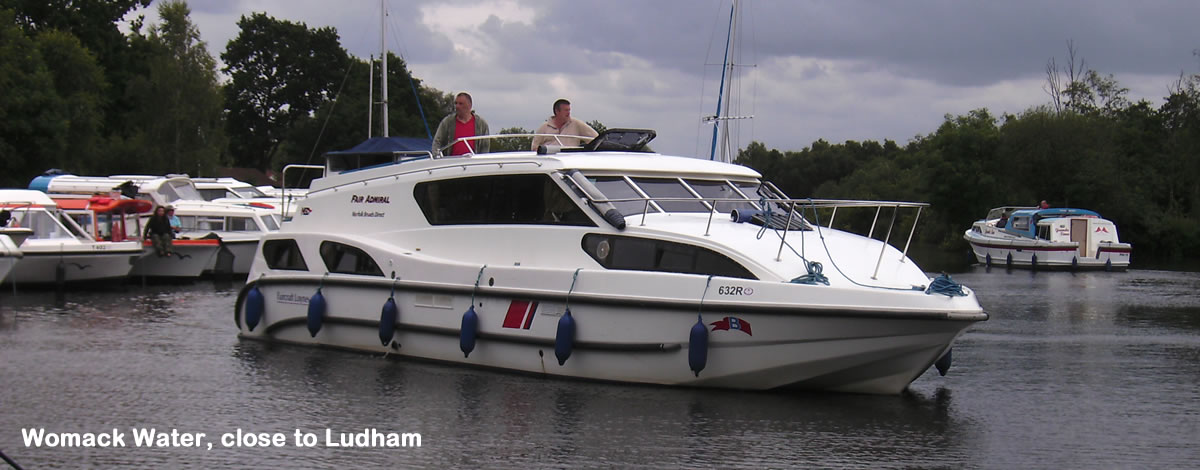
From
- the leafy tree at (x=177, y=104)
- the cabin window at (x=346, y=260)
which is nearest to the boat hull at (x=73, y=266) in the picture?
the cabin window at (x=346, y=260)

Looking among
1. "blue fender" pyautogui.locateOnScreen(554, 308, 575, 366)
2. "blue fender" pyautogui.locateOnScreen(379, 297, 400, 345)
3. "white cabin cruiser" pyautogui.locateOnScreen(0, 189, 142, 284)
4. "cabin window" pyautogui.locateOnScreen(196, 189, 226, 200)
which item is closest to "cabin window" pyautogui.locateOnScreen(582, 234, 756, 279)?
"blue fender" pyautogui.locateOnScreen(554, 308, 575, 366)

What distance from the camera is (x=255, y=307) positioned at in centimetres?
1445

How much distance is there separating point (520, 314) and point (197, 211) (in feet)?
63.4

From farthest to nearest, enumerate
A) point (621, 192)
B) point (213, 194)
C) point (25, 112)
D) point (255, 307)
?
point (25, 112) < point (213, 194) < point (255, 307) < point (621, 192)

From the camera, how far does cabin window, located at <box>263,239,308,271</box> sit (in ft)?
46.1

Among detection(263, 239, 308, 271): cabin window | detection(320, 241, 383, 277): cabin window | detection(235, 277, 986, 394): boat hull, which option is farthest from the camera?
detection(263, 239, 308, 271): cabin window

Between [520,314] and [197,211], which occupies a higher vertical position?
[197,211]

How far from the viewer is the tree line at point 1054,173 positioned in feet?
176

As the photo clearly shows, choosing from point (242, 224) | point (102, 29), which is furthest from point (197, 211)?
point (102, 29)

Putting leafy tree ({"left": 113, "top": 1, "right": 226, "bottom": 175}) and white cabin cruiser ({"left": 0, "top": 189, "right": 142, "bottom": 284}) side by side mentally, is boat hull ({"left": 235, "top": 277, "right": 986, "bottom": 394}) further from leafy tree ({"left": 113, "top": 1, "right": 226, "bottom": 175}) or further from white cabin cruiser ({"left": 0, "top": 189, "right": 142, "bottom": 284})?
leafy tree ({"left": 113, "top": 1, "right": 226, "bottom": 175})

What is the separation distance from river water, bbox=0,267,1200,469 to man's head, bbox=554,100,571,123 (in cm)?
355

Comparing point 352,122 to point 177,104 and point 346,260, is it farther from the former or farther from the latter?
point 346,260

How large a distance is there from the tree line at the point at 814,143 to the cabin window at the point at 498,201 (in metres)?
34.9

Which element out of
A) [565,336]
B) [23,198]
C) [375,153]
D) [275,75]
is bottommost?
[565,336]
